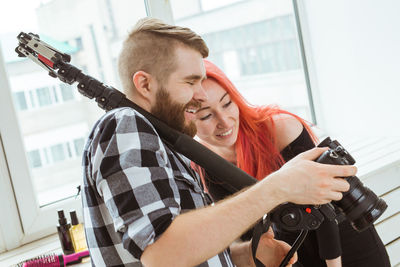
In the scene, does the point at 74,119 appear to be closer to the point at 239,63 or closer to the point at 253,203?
the point at 239,63

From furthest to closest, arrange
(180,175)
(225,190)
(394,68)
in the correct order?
(394,68) < (225,190) < (180,175)

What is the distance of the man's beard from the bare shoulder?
521 mm

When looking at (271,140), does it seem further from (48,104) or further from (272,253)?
(48,104)

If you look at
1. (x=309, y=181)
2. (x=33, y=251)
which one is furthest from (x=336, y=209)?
(x=33, y=251)

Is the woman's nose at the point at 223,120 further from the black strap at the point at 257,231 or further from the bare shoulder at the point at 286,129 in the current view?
the black strap at the point at 257,231

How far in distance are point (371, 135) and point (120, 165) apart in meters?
1.78

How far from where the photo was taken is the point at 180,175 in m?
0.81

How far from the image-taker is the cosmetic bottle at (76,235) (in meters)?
1.29

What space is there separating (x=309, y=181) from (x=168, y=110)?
Result: 12.3 inches

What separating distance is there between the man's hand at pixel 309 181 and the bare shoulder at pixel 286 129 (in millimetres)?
492

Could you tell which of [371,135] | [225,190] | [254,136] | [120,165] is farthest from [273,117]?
[371,135]

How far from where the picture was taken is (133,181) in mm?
684

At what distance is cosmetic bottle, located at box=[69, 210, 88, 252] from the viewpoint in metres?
1.29

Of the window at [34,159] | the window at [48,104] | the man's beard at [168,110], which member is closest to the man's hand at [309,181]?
the man's beard at [168,110]
